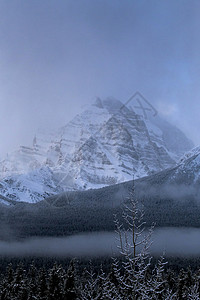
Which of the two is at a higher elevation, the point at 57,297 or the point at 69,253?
the point at 69,253

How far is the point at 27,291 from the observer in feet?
209

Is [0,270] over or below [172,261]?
below

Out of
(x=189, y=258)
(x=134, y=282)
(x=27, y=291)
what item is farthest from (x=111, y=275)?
(x=189, y=258)

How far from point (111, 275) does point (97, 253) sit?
130 meters

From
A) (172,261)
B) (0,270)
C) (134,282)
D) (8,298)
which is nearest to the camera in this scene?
(134,282)

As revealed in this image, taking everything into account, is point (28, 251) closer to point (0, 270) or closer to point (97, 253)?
point (97, 253)

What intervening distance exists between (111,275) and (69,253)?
131 meters

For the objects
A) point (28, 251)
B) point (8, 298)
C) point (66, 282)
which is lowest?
point (8, 298)

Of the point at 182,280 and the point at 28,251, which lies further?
the point at 28,251

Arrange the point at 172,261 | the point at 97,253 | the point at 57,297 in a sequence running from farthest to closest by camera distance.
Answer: the point at 97,253 → the point at 172,261 → the point at 57,297

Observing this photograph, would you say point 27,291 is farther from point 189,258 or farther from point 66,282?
point 189,258

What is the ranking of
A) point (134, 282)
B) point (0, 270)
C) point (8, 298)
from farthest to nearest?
1. point (0, 270)
2. point (8, 298)
3. point (134, 282)

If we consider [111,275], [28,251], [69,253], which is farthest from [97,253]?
[111,275]

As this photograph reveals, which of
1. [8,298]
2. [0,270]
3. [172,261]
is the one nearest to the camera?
[8,298]
